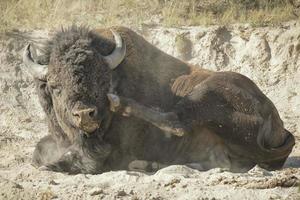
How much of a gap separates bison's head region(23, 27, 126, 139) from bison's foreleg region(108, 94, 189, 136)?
207 millimetres

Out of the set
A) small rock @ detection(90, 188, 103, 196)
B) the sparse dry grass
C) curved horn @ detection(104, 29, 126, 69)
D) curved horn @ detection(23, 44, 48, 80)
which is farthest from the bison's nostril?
the sparse dry grass

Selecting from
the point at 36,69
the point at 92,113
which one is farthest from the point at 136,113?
the point at 36,69

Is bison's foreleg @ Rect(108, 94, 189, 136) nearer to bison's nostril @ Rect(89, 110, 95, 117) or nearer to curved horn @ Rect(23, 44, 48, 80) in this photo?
bison's nostril @ Rect(89, 110, 95, 117)

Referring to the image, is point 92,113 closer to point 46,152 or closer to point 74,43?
point 74,43

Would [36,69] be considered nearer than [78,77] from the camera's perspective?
No

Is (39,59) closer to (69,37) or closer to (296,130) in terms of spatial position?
(69,37)

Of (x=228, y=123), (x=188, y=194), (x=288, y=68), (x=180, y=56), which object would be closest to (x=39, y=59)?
(x=228, y=123)

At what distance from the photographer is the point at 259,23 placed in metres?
14.5

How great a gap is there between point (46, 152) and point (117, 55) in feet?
5.41

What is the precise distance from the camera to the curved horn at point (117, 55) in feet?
31.2

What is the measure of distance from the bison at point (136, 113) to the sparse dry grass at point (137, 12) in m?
4.53

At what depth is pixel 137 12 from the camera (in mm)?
15195

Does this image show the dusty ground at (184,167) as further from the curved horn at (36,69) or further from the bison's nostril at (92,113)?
the curved horn at (36,69)

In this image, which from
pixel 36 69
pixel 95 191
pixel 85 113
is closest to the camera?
pixel 95 191
